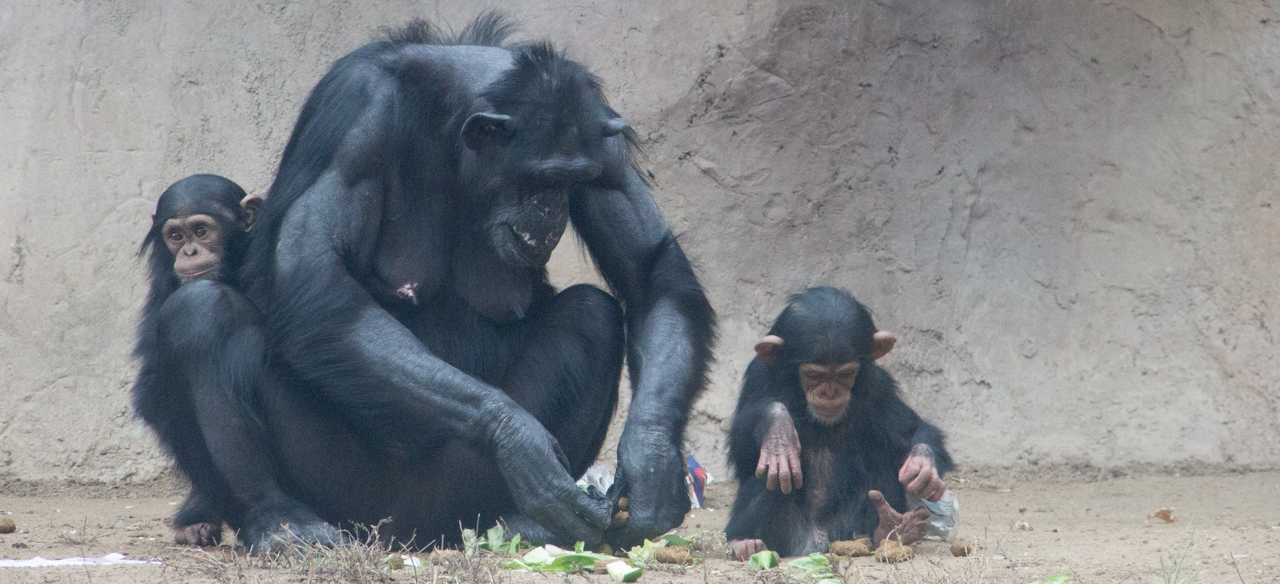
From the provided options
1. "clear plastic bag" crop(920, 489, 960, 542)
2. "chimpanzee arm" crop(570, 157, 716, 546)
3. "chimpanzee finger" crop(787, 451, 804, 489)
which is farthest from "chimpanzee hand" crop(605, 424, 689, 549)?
"clear plastic bag" crop(920, 489, 960, 542)

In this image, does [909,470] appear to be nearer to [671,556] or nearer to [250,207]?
[671,556]

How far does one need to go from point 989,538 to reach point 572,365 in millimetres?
1873

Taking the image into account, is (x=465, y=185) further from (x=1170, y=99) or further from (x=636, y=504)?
(x=1170, y=99)

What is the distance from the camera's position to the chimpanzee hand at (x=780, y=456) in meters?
4.61

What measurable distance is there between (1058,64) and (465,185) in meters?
3.93

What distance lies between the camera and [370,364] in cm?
419

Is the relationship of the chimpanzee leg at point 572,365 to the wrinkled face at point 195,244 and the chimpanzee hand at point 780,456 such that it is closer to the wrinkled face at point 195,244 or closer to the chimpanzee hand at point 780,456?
the chimpanzee hand at point 780,456

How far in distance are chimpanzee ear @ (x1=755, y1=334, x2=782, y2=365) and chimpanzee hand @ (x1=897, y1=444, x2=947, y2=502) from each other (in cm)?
68

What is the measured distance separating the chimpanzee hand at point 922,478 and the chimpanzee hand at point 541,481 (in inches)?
47.4

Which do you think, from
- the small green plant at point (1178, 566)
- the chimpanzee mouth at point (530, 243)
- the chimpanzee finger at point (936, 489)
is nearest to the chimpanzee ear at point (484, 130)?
the chimpanzee mouth at point (530, 243)

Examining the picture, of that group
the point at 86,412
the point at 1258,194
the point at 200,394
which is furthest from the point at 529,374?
the point at 1258,194

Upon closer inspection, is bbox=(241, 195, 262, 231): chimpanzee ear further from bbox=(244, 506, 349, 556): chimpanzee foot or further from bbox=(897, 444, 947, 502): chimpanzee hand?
bbox=(897, 444, 947, 502): chimpanzee hand

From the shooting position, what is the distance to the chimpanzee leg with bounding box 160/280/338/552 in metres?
4.18

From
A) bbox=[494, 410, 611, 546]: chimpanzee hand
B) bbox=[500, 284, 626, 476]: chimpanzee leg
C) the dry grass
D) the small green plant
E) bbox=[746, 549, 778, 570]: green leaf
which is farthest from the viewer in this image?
bbox=[500, 284, 626, 476]: chimpanzee leg
